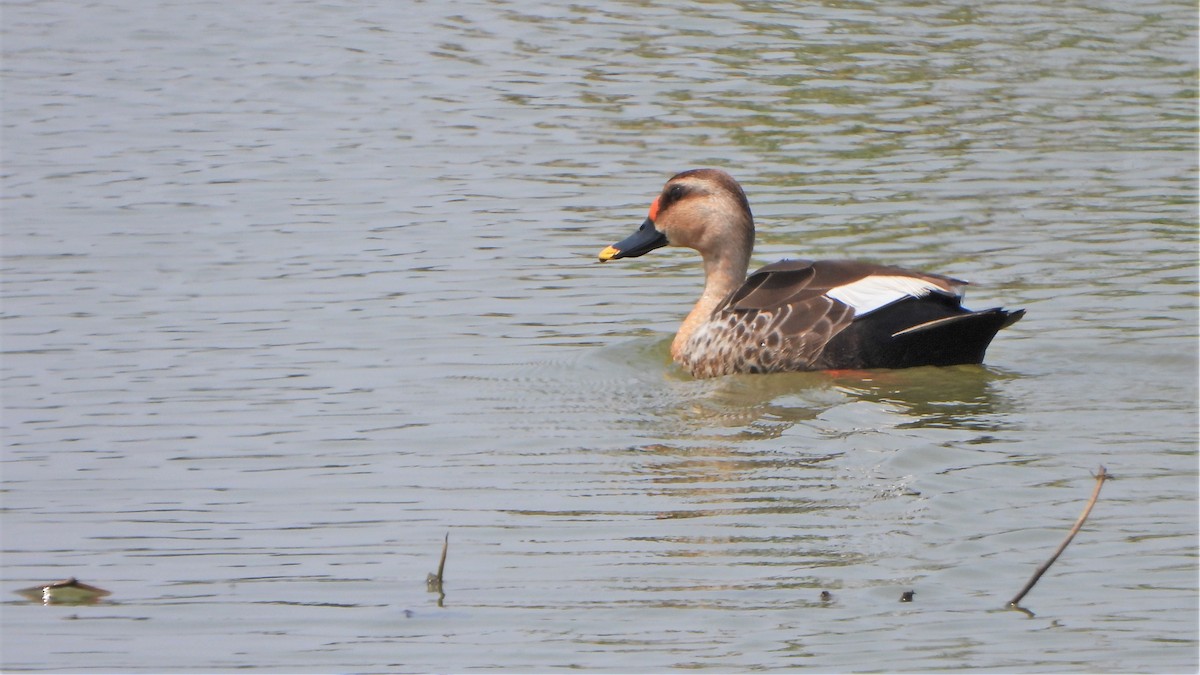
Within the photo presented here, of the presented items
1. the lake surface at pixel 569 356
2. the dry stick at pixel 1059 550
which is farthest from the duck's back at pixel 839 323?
the dry stick at pixel 1059 550

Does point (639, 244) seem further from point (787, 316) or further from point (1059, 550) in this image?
point (1059, 550)

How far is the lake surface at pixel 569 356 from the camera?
5.75m

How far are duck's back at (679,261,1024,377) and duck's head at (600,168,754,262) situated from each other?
679 millimetres

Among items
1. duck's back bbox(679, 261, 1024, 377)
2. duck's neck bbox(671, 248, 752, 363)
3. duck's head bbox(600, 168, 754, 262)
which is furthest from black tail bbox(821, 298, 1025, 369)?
duck's head bbox(600, 168, 754, 262)

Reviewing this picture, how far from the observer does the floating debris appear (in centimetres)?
596

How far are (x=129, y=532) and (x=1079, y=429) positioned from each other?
3.85 meters

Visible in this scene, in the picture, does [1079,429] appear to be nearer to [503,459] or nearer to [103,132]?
[503,459]

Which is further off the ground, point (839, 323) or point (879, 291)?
point (879, 291)

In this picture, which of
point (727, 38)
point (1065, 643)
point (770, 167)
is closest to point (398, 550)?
point (1065, 643)

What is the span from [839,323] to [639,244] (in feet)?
5.35

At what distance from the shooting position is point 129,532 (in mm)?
6723

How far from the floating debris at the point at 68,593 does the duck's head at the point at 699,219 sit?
4716mm

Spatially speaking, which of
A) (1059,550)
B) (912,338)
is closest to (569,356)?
(912,338)

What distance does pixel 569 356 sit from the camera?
9523mm
